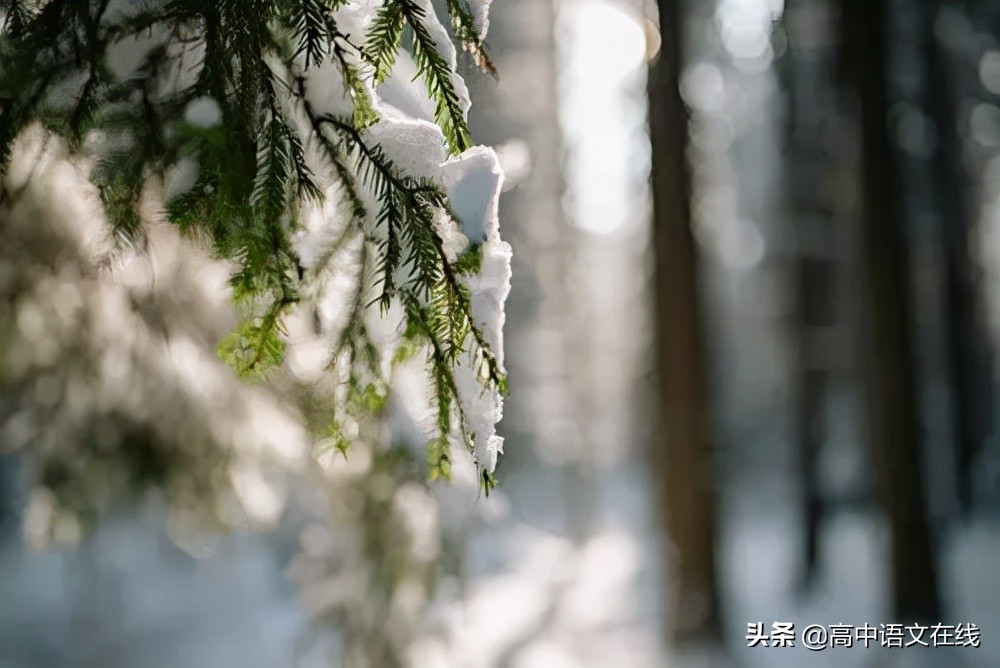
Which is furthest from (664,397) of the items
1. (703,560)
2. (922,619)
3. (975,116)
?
(975,116)

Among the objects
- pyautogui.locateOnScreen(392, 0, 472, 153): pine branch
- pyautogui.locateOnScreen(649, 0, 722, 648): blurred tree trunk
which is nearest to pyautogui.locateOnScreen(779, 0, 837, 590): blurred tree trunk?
pyautogui.locateOnScreen(649, 0, 722, 648): blurred tree trunk

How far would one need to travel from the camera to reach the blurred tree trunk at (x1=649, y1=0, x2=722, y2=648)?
4617mm

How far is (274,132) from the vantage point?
1216 millimetres

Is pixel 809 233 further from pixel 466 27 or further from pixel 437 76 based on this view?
pixel 437 76

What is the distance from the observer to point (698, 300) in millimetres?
4785

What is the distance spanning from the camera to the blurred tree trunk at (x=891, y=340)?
4828mm

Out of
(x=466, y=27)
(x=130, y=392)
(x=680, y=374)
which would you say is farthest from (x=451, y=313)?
(x=680, y=374)

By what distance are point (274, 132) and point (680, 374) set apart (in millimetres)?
3780

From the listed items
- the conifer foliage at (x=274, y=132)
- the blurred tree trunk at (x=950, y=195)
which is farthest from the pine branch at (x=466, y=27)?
the blurred tree trunk at (x=950, y=195)

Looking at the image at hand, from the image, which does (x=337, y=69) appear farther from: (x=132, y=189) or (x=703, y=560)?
(x=703, y=560)

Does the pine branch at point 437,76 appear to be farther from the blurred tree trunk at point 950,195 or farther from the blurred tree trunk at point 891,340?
the blurred tree trunk at point 950,195

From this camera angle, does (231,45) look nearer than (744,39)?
Yes

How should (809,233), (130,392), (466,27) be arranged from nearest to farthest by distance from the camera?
(466,27) < (130,392) < (809,233)

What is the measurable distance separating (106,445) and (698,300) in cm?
346
